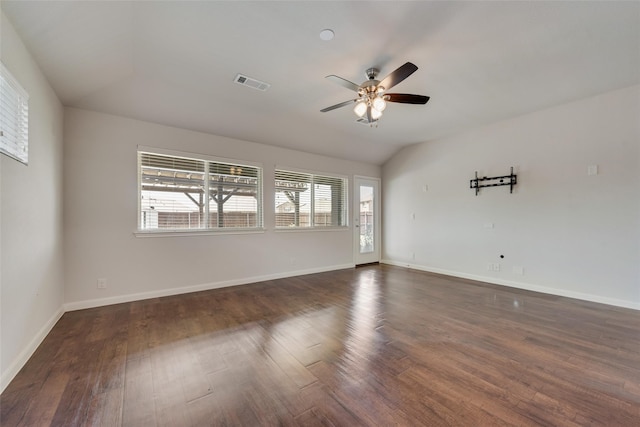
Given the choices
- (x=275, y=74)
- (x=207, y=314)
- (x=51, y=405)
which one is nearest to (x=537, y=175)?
(x=275, y=74)

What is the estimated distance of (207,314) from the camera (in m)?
3.15

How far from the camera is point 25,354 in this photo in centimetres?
209

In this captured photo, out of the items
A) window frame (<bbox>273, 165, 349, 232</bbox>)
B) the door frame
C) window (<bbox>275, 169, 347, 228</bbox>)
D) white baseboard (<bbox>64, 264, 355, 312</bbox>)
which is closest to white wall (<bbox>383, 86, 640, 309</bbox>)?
the door frame

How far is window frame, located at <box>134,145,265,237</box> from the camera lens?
3.67m

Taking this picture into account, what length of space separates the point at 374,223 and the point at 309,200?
204cm

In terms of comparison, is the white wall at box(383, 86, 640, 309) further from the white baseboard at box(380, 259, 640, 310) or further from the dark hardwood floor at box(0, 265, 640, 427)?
the dark hardwood floor at box(0, 265, 640, 427)

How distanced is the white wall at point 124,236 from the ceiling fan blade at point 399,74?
2.88 metres

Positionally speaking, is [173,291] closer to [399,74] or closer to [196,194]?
[196,194]

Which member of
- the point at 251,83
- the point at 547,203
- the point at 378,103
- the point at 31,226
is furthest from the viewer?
the point at 547,203

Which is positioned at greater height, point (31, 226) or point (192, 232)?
point (31, 226)

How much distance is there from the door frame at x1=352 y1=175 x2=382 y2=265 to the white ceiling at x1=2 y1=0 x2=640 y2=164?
2.43 m

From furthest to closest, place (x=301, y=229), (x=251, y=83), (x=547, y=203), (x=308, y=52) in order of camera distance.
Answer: (x=301, y=229) → (x=547, y=203) → (x=251, y=83) → (x=308, y=52)

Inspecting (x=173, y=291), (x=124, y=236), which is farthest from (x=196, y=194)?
(x=173, y=291)

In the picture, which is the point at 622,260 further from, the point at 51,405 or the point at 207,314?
the point at 51,405
